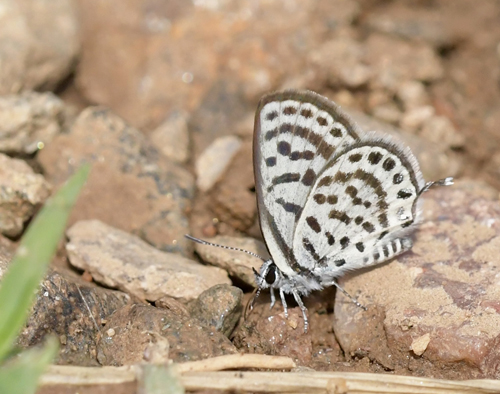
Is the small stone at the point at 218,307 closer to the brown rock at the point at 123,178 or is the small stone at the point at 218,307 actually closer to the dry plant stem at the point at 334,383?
the dry plant stem at the point at 334,383

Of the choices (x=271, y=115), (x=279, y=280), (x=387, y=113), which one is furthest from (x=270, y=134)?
(x=387, y=113)

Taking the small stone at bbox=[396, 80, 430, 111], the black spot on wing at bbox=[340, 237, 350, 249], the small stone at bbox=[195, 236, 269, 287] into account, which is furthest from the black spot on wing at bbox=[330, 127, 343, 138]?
the small stone at bbox=[396, 80, 430, 111]

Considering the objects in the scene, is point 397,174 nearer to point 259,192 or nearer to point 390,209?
point 390,209

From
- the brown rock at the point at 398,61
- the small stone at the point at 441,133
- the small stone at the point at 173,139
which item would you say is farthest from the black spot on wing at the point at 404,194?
the brown rock at the point at 398,61

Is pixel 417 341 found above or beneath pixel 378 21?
beneath

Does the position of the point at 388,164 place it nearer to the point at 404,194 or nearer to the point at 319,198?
the point at 404,194

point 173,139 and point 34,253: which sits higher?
point 34,253

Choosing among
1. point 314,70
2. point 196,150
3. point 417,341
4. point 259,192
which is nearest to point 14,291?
point 259,192
